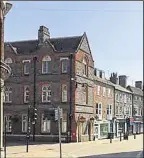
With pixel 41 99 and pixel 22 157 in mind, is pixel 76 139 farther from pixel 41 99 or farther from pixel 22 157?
pixel 22 157

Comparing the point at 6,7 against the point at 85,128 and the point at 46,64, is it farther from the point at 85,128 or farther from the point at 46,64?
the point at 85,128

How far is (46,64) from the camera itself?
49.7 metres

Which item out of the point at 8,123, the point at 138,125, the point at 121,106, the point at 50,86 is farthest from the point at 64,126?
the point at 138,125

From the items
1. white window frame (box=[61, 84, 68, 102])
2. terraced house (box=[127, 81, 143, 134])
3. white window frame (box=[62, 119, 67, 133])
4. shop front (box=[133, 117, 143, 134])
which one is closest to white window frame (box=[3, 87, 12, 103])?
white window frame (box=[61, 84, 68, 102])

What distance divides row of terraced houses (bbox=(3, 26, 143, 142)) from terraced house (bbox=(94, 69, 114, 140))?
3.85m

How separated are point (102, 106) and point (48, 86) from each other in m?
15.0

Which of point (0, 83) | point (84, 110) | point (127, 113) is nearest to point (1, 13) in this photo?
point (0, 83)

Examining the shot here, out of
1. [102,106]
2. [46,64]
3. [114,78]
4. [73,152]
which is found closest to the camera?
[73,152]

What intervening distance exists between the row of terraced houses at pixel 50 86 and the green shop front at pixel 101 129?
2.49 m

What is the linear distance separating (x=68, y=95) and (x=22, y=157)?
20385mm

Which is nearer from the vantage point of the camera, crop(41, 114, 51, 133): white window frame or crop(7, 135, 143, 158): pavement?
crop(7, 135, 143, 158): pavement

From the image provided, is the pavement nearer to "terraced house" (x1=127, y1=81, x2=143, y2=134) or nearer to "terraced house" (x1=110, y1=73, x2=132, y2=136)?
"terraced house" (x1=110, y1=73, x2=132, y2=136)

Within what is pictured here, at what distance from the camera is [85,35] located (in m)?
52.5

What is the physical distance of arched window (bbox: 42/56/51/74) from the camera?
49.6 metres
